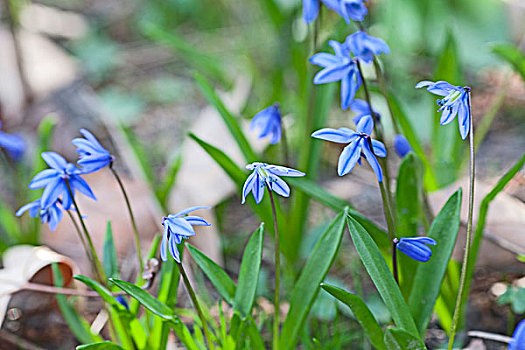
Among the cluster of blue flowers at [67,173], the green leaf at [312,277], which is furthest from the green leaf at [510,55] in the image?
the cluster of blue flowers at [67,173]

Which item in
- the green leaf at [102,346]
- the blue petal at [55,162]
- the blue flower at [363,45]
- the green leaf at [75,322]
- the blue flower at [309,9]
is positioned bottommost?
the green leaf at [75,322]

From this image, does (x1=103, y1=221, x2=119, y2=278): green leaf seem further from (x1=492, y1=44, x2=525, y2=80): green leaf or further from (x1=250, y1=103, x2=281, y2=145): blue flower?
(x1=492, y1=44, x2=525, y2=80): green leaf

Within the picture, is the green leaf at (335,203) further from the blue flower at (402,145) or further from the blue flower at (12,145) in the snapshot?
the blue flower at (12,145)

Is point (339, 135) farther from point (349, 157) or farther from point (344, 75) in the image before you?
point (344, 75)

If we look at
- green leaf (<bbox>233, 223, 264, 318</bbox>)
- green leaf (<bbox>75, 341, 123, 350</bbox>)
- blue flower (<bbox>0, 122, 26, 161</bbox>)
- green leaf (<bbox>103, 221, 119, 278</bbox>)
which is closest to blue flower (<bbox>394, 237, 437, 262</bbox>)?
green leaf (<bbox>233, 223, 264, 318</bbox>)

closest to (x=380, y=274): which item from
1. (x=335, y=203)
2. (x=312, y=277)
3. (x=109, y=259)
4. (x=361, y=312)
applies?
(x=361, y=312)
